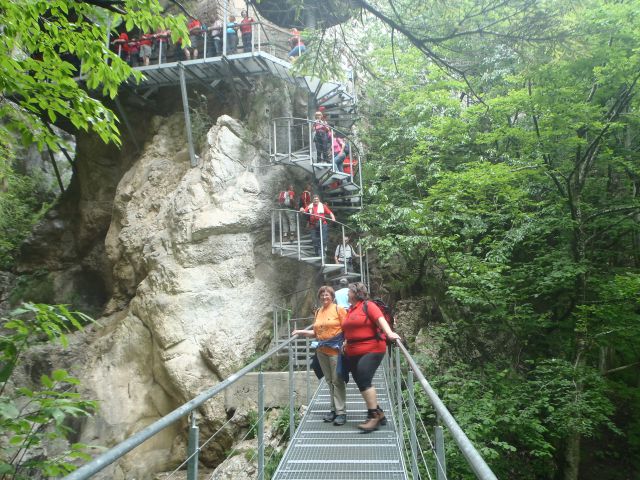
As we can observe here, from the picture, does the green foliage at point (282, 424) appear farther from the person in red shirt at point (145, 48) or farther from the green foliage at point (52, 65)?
the person in red shirt at point (145, 48)

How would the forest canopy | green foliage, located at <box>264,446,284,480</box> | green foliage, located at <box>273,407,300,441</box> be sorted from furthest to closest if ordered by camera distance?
green foliage, located at <box>273,407,300,441</box> → the forest canopy → green foliage, located at <box>264,446,284,480</box>

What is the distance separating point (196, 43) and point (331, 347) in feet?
36.7

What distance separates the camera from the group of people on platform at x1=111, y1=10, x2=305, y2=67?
12422 mm

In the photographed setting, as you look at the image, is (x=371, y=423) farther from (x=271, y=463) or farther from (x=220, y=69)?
(x=220, y=69)

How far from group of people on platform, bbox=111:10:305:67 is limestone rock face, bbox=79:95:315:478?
2.15 meters

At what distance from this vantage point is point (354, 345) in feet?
16.0

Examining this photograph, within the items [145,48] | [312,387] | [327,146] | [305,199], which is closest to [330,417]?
[312,387]

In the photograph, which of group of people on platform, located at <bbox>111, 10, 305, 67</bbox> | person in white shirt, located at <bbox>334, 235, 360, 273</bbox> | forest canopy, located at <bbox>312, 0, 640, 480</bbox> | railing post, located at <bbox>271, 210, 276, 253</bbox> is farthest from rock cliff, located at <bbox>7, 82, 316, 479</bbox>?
forest canopy, located at <bbox>312, 0, 640, 480</bbox>

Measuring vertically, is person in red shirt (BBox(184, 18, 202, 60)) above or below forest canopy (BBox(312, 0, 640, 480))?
above

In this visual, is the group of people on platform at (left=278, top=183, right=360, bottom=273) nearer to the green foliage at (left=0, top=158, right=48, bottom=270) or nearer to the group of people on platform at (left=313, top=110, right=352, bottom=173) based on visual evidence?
the group of people on platform at (left=313, top=110, right=352, bottom=173)

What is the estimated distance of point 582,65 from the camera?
817 cm

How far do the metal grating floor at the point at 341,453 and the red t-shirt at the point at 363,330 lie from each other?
90cm

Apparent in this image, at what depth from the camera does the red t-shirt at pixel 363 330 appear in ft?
15.8

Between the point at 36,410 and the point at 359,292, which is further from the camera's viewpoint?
the point at 359,292
